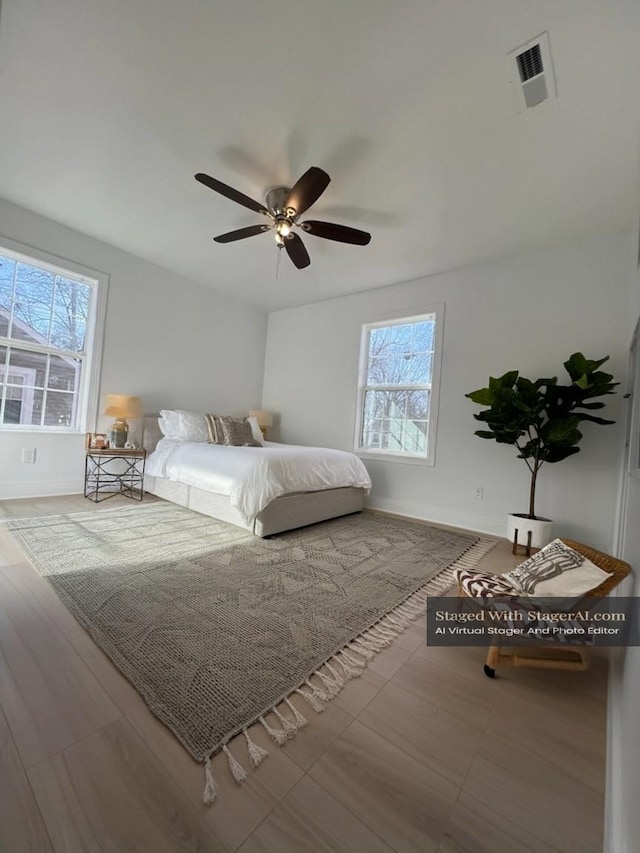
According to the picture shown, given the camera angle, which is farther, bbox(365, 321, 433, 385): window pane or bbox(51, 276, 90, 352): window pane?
bbox(365, 321, 433, 385): window pane

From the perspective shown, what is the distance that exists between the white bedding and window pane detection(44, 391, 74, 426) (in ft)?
3.12

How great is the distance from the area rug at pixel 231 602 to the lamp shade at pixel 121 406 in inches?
42.2

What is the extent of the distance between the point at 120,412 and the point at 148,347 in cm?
101

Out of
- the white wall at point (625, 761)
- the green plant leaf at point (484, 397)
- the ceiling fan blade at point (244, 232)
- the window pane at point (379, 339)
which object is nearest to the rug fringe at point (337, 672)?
the white wall at point (625, 761)

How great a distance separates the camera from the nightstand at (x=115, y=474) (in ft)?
11.6

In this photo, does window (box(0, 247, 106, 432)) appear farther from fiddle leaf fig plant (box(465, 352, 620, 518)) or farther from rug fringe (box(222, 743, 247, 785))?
fiddle leaf fig plant (box(465, 352, 620, 518))

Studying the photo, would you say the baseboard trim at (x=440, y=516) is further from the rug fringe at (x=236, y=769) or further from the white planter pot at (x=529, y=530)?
the rug fringe at (x=236, y=769)

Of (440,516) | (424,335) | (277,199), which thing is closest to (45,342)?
(277,199)

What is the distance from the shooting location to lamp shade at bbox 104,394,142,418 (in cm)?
348

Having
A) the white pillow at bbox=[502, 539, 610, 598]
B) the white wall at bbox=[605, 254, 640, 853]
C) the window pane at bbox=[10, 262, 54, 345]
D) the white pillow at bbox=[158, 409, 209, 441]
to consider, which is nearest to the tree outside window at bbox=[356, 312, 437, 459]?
the white pillow at bbox=[158, 409, 209, 441]

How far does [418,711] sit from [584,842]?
1.50 feet

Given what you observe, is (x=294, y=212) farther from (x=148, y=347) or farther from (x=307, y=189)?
(x=148, y=347)

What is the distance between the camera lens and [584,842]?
775 millimetres

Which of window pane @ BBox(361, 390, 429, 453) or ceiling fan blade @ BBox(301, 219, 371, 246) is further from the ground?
ceiling fan blade @ BBox(301, 219, 371, 246)
